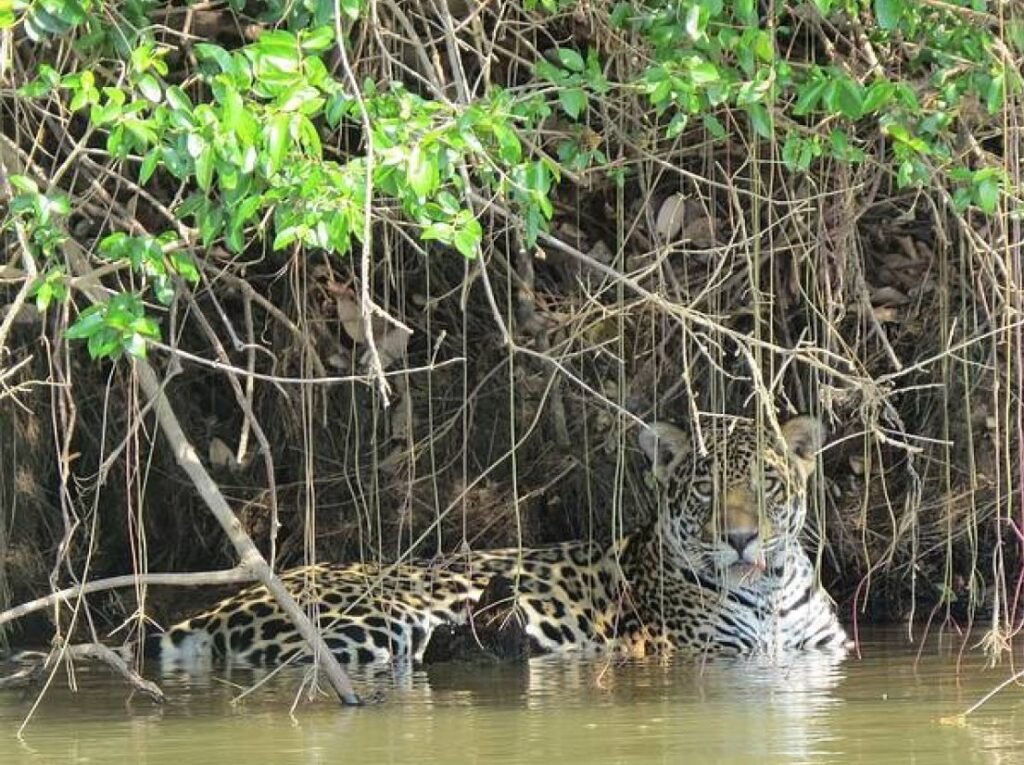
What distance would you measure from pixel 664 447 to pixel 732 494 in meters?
0.46

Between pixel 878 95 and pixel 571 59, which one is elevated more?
pixel 571 59

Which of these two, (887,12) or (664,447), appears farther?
(664,447)

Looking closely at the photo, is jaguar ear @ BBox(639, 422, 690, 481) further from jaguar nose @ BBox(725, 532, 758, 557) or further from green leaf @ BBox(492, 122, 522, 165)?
green leaf @ BBox(492, 122, 522, 165)

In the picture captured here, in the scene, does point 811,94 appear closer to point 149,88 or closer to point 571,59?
point 571,59

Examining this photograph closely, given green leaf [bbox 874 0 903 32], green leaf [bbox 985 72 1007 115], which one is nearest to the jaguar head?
green leaf [bbox 985 72 1007 115]

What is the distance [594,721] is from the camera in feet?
19.5

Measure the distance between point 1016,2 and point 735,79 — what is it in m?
0.76

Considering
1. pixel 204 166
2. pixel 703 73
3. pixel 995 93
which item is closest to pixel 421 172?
pixel 204 166

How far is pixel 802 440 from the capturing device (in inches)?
328

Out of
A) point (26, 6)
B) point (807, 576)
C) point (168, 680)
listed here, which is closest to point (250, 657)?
point (168, 680)

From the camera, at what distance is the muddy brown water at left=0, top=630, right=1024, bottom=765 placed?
17.6ft

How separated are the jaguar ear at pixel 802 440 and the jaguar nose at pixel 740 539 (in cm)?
33

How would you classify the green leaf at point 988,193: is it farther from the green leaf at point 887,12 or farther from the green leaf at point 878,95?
the green leaf at point 887,12

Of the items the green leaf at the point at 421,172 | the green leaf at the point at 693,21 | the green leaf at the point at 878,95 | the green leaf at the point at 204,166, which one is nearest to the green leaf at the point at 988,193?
the green leaf at the point at 878,95
